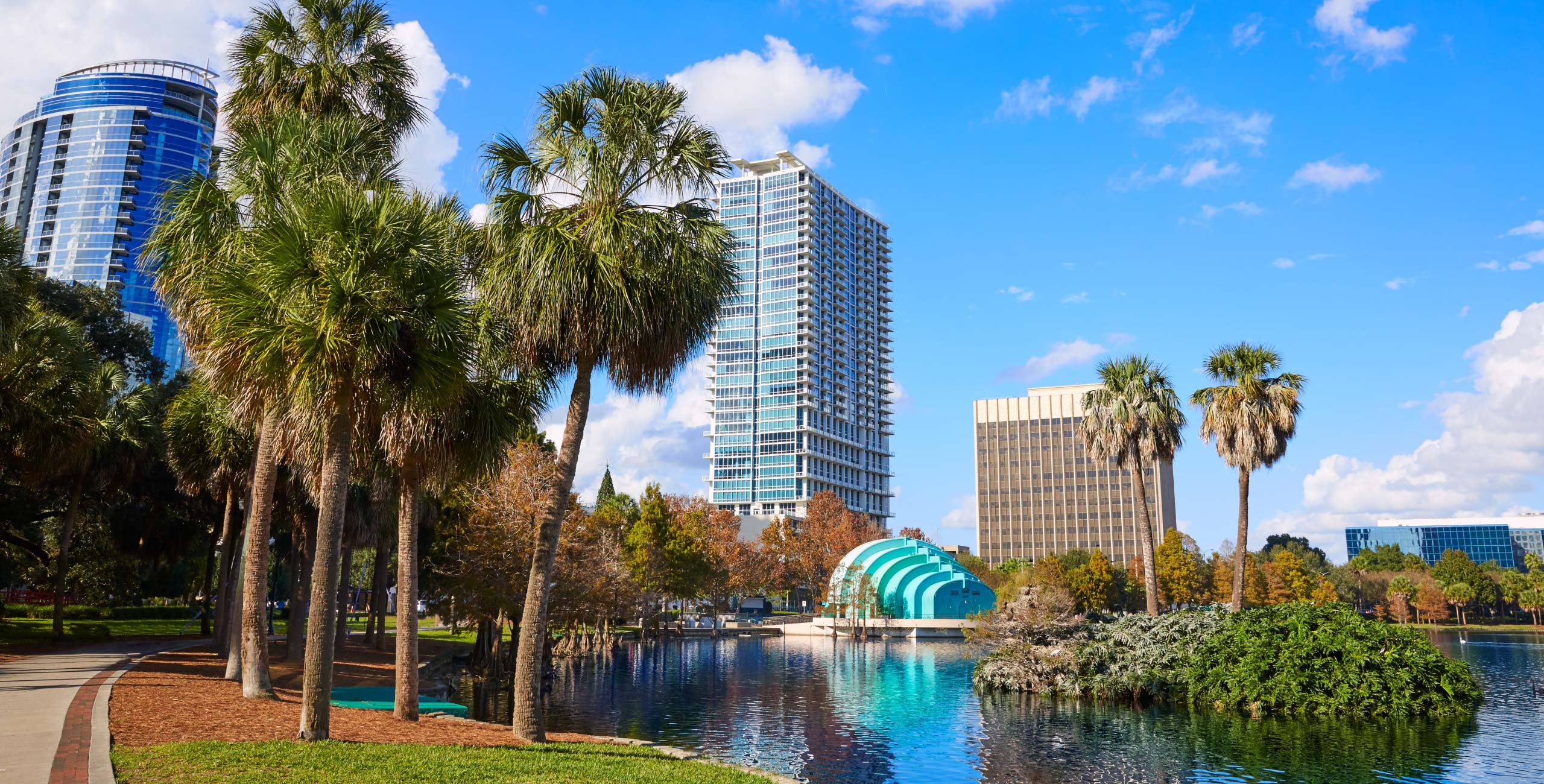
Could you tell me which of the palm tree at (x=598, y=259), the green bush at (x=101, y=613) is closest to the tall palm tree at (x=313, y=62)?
the palm tree at (x=598, y=259)

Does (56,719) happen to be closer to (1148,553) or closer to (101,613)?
(1148,553)

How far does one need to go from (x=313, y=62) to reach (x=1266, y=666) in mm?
32596

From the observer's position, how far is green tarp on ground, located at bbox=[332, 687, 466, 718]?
69.6 feet

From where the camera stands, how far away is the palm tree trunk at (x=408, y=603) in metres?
18.8

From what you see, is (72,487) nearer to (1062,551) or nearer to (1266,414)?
(1266,414)

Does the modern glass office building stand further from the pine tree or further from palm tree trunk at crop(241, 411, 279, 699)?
palm tree trunk at crop(241, 411, 279, 699)

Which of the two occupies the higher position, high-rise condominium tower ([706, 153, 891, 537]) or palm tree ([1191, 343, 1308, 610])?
high-rise condominium tower ([706, 153, 891, 537])

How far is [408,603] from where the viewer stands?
738 inches

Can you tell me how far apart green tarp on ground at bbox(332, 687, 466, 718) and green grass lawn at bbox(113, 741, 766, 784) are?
7.20 m

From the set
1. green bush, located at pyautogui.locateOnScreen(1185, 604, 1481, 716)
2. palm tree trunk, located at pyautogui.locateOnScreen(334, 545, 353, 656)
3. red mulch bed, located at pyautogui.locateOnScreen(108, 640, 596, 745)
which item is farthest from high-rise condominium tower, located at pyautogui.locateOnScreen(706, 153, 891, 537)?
red mulch bed, located at pyautogui.locateOnScreen(108, 640, 596, 745)

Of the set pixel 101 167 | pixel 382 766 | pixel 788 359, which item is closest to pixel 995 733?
pixel 382 766

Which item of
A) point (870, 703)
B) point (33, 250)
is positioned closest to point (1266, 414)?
point (870, 703)

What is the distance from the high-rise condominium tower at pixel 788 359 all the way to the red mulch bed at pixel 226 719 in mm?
140312

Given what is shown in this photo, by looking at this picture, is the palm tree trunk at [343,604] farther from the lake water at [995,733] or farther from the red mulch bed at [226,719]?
the red mulch bed at [226,719]
